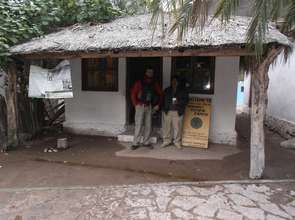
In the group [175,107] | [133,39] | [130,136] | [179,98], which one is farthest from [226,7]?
[130,136]

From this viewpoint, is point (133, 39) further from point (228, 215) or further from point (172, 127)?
point (228, 215)

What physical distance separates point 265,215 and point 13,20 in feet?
21.3

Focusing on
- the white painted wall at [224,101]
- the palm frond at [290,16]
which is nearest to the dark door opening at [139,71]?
the white painted wall at [224,101]

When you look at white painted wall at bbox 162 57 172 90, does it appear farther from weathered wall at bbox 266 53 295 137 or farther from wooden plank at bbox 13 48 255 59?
weathered wall at bbox 266 53 295 137

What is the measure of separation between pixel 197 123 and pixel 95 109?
2.99 meters

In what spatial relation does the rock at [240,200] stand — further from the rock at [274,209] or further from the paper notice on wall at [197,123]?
the paper notice on wall at [197,123]

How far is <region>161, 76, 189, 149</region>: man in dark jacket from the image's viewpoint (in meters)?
6.76

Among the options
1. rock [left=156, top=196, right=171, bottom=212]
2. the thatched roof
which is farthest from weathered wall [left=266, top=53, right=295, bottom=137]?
rock [left=156, top=196, right=171, bottom=212]

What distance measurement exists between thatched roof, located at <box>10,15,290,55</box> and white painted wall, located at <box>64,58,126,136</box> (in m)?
1.46

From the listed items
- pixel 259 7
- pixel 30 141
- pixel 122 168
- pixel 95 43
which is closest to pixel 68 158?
pixel 122 168

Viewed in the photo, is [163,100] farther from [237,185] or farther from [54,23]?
[54,23]

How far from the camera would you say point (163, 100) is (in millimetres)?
7137

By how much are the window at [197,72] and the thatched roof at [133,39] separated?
139 centimetres

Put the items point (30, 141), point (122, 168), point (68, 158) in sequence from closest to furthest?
1. point (122, 168)
2. point (68, 158)
3. point (30, 141)
